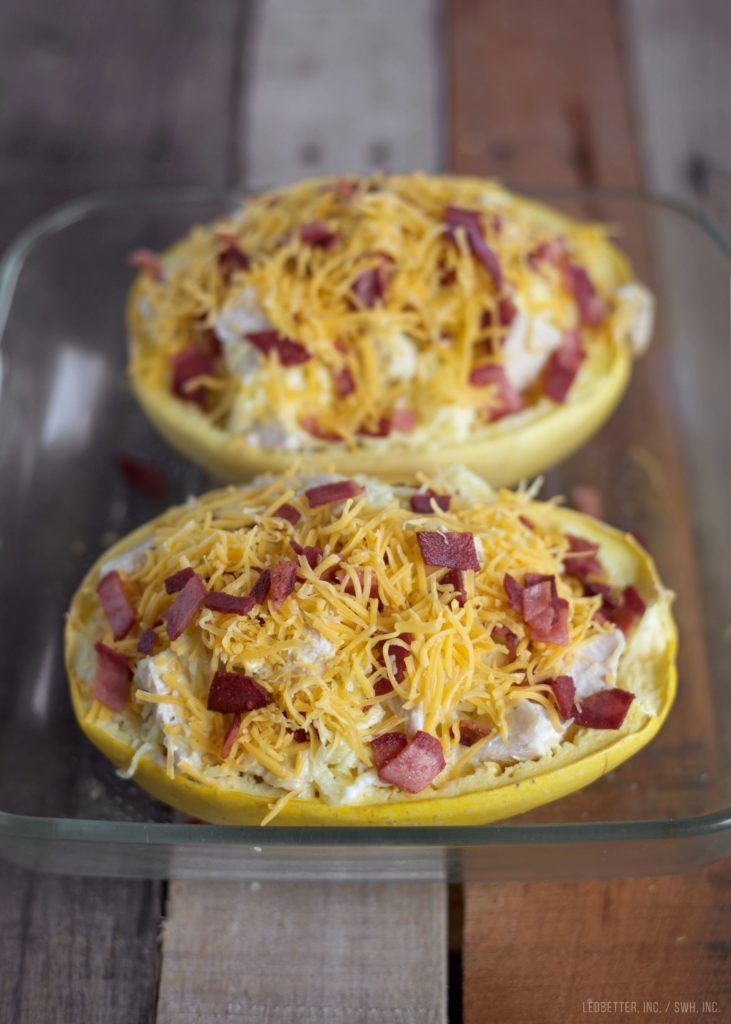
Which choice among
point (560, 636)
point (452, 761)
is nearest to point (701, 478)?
point (560, 636)

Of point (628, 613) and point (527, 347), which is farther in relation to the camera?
point (527, 347)

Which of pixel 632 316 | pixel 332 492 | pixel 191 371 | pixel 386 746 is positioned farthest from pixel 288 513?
pixel 632 316

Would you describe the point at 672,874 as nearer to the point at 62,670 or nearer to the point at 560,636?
the point at 560,636

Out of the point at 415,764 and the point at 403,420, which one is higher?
the point at 403,420

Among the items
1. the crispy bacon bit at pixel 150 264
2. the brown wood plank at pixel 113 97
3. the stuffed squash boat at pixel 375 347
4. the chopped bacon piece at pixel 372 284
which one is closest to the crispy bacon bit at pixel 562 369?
the stuffed squash boat at pixel 375 347

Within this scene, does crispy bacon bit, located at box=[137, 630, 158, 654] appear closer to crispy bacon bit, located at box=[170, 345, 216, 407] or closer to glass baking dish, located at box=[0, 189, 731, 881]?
glass baking dish, located at box=[0, 189, 731, 881]

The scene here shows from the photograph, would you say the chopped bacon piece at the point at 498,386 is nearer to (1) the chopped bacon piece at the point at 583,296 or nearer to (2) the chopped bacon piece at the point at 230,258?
(1) the chopped bacon piece at the point at 583,296

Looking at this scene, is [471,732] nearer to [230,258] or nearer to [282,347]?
[282,347]

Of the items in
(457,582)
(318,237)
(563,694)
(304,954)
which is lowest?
(304,954)
